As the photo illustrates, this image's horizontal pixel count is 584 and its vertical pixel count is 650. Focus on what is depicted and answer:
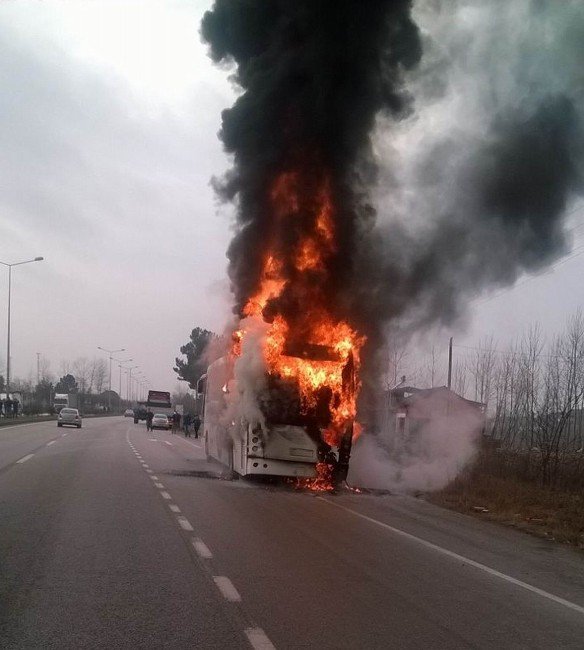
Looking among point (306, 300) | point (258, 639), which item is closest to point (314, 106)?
point (306, 300)

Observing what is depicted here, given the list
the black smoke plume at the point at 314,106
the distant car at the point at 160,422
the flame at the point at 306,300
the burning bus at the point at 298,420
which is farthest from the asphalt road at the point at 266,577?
the distant car at the point at 160,422

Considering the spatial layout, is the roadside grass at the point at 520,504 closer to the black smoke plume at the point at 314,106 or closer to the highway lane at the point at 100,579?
the black smoke plume at the point at 314,106

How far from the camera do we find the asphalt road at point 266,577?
5.28 meters

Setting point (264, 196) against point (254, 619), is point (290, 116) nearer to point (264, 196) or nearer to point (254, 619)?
point (264, 196)

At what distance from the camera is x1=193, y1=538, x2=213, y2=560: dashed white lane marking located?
25.8ft

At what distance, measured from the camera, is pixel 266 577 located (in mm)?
6973

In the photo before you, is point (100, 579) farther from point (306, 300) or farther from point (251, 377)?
point (306, 300)

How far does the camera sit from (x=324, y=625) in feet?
18.0

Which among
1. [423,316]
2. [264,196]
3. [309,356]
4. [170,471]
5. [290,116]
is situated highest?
[290,116]

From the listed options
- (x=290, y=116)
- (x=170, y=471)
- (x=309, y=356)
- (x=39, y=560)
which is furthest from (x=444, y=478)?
(x=39, y=560)

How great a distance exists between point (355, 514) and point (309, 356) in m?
3.92

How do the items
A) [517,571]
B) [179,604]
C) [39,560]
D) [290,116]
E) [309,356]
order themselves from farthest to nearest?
[290,116], [309,356], [517,571], [39,560], [179,604]

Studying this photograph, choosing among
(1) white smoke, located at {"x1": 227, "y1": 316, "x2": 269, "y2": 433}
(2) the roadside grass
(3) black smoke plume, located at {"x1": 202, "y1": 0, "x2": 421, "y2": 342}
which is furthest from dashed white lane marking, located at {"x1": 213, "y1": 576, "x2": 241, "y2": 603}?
(3) black smoke plume, located at {"x1": 202, "y1": 0, "x2": 421, "y2": 342}

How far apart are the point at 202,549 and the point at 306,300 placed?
8598 millimetres
